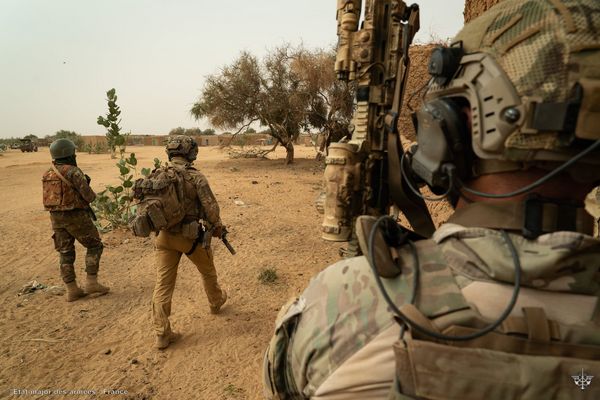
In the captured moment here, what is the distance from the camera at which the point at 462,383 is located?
790 mm

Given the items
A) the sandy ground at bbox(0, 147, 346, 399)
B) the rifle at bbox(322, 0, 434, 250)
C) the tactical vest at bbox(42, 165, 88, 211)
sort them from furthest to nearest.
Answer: the tactical vest at bbox(42, 165, 88, 211), the sandy ground at bbox(0, 147, 346, 399), the rifle at bbox(322, 0, 434, 250)

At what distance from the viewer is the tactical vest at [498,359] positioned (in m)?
0.78

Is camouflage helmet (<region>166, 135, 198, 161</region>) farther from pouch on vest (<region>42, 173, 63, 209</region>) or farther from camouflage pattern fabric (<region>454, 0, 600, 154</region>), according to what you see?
camouflage pattern fabric (<region>454, 0, 600, 154</region>)

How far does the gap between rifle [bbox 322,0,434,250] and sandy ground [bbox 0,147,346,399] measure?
1.71m

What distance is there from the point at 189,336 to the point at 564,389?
3500 mm

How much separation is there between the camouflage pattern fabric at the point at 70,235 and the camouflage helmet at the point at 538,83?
4718 millimetres

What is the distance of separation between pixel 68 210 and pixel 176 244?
1.86 m

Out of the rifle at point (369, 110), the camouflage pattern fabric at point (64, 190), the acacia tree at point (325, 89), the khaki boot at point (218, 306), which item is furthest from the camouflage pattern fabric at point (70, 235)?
the acacia tree at point (325, 89)

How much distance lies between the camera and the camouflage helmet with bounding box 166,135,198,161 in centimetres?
362

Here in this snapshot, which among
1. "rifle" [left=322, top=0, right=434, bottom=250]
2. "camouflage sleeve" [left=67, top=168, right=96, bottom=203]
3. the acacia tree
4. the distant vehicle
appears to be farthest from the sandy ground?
the distant vehicle

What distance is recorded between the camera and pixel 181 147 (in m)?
3.64

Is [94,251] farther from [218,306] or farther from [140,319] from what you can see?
[218,306]

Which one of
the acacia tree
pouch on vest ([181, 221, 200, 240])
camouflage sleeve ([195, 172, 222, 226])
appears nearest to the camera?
pouch on vest ([181, 221, 200, 240])

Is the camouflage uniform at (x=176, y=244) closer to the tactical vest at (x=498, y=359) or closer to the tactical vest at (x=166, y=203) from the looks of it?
the tactical vest at (x=166, y=203)
